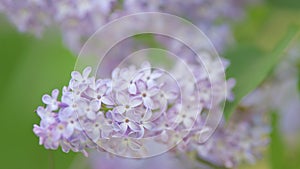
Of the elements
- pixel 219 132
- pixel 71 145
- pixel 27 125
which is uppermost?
pixel 27 125

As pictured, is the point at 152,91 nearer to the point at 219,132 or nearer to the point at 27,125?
the point at 219,132

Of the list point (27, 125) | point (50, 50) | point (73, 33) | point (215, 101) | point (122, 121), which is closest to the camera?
point (122, 121)

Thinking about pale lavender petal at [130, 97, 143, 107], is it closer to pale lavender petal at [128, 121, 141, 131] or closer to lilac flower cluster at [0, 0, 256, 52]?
pale lavender petal at [128, 121, 141, 131]

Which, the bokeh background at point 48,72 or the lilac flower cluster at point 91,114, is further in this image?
the bokeh background at point 48,72

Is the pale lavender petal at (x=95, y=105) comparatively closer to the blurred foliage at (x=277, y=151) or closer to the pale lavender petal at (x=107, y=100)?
the pale lavender petal at (x=107, y=100)

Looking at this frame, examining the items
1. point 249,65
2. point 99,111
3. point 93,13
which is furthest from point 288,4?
point 99,111

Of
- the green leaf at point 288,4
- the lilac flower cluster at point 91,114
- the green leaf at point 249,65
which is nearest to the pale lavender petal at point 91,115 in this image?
the lilac flower cluster at point 91,114

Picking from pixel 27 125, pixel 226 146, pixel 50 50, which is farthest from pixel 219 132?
pixel 50 50
